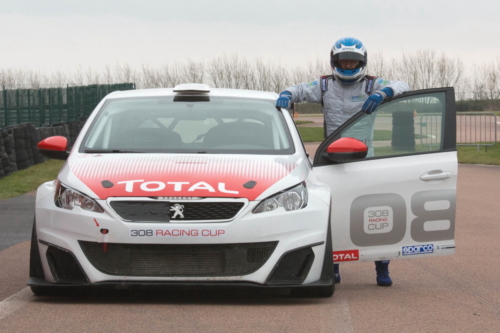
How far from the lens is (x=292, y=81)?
3012 inches

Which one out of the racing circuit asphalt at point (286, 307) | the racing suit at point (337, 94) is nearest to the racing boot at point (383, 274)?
the racing circuit asphalt at point (286, 307)

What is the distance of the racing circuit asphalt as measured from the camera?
5.12m

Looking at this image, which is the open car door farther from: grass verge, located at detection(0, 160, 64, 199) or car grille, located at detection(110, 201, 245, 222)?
grass verge, located at detection(0, 160, 64, 199)

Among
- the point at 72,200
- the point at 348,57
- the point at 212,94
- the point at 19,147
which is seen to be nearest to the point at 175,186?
the point at 72,200

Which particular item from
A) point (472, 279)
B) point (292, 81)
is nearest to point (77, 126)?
point (472, 279)

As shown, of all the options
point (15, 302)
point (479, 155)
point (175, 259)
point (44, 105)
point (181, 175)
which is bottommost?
point (479, 155)

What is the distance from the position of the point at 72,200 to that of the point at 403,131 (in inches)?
97.8

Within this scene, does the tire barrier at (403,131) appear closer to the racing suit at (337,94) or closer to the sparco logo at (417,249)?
the racing suit at (337,94)

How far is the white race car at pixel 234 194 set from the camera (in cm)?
546

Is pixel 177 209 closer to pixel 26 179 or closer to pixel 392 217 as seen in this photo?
pixel 392 217

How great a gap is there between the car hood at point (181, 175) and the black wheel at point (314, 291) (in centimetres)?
70

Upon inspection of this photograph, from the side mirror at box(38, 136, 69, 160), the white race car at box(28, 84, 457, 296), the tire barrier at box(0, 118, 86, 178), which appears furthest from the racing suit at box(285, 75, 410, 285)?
the tire barrier at box(0, 118, 86, 178)

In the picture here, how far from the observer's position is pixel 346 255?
6449mm

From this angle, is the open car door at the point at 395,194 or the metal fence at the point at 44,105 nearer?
the open car door at the point at 395,194
